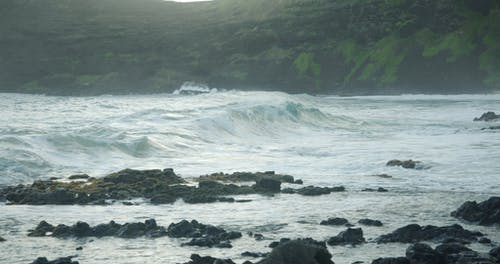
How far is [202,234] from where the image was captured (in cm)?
2145

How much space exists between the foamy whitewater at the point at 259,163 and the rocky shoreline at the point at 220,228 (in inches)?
20.8

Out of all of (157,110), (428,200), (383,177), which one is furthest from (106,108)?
(428,200)

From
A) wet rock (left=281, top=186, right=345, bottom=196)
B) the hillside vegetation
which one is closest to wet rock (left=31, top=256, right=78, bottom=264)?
wet rock (left=281, top=186, right=345, bottom=196)

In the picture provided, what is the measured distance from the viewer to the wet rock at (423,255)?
17.0 meters

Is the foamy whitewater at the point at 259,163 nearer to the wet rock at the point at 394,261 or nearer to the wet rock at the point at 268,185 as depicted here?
the wet rock at the point at 268,185

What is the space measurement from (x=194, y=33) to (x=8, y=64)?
35997mm

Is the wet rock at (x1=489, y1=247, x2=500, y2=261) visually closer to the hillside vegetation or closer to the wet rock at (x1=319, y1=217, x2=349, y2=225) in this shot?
the wet rock at (x1=319, y1=217, x2=349, y2=225)

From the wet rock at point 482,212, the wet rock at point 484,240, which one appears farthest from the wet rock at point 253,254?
the wet rock at point 482,212

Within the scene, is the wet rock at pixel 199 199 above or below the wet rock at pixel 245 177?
below

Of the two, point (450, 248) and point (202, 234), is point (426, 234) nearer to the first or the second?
point (450, 248)

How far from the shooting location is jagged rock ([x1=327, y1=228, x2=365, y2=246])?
20219 mm

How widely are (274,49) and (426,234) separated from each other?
123 m

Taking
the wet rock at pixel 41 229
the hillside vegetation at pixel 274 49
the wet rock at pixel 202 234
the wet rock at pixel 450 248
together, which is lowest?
the wet rock at pixel 450 248

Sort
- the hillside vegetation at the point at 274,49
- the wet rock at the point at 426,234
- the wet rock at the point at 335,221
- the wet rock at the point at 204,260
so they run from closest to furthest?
the wet rock at the point at 204,260
the wet rock at the point at 426,234
the wet rock at the point at 335,221
the hillside vegetation at the point at 274,49
